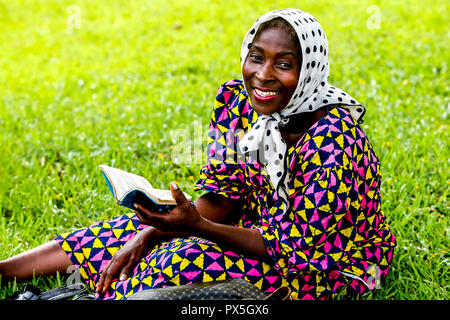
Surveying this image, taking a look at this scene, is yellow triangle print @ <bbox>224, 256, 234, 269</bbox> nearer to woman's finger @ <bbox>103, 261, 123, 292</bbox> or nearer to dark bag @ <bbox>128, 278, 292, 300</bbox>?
dark bag @ <bbox>128, 278, 292, 300</bbox>

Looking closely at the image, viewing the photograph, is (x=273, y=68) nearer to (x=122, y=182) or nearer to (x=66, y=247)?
(x=122, y=182)

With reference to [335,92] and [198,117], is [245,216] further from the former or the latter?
[198,117]

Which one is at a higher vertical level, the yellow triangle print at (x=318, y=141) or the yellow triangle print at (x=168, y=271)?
the yellow triangle print at (x=318, y=141)

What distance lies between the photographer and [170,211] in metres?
2.18

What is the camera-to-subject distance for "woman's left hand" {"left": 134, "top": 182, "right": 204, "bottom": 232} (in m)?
2.14

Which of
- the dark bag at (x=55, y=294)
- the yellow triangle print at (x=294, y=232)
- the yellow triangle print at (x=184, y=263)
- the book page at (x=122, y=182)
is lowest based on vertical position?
the dark bag at (x=55, y=294)

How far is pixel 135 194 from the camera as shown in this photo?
2092 millimetres

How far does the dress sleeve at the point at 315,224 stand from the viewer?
2199 mm

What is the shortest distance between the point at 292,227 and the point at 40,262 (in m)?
1.42

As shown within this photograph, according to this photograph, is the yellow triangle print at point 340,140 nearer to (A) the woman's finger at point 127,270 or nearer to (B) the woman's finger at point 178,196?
(B) the woman's finger at point 178,196

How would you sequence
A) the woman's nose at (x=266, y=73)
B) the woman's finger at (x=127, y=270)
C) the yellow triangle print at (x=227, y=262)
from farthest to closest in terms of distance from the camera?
the woman's finger at (x=127, y=270) < the yellow triangle print at (x=227, y=262) < the woman's nose at (x=266, y=73)

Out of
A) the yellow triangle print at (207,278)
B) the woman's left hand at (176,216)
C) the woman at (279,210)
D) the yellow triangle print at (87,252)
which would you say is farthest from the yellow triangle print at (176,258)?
the yellow triangle print at (87,252)

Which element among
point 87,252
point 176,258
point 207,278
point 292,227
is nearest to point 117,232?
point 87,252
